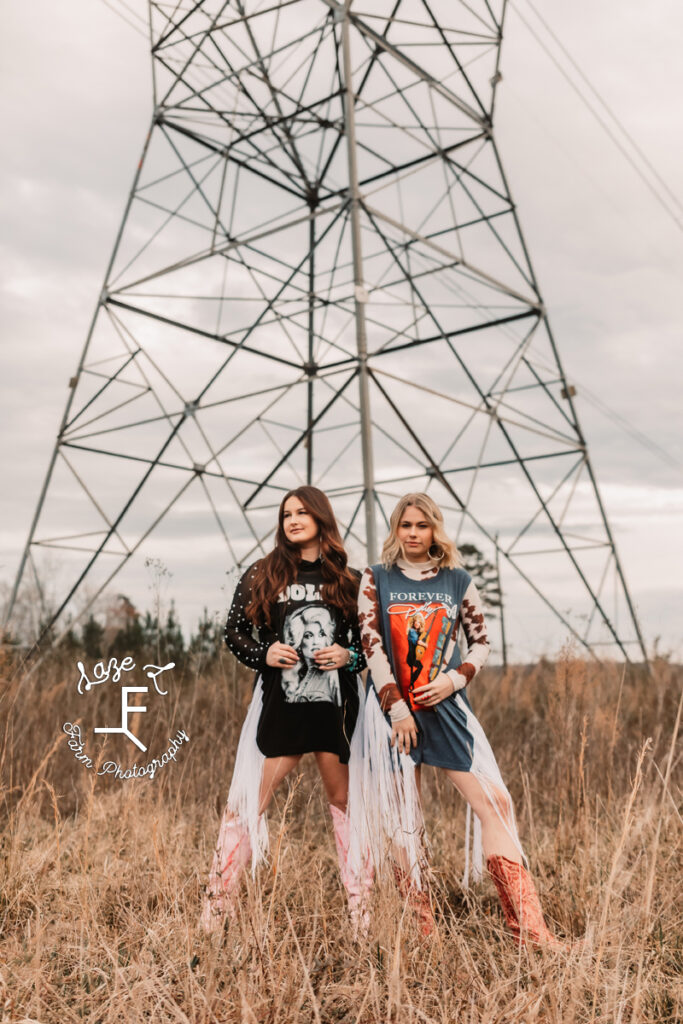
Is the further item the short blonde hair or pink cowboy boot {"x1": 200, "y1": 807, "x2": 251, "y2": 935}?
the short blonde hair

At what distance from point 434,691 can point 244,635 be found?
0.83 metres

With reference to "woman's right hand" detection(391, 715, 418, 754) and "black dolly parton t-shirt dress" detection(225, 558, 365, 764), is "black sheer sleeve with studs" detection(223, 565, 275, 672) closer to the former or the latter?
"black dolly parton t-shirt dress" detection(225, 558, 365, 764)

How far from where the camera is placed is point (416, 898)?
3180mm

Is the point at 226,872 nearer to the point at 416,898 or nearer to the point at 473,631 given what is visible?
the point at 416,898

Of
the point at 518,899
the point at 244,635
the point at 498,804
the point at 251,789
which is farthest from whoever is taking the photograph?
the point at 244,635

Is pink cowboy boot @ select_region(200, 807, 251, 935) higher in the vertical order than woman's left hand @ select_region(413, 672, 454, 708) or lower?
lower

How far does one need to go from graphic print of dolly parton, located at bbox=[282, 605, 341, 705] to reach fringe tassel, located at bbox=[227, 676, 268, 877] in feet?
0.72

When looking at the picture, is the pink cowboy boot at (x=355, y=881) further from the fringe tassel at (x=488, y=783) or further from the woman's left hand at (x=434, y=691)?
the woman's left hand at (x=434, y=691)

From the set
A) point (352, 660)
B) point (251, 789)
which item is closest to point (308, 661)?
point (352, 660)

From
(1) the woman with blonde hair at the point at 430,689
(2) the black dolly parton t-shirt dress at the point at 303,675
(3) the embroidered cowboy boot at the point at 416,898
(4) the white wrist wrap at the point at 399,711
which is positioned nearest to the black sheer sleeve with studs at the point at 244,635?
(2) the black dolly parton t-shirt dress at the point at 303,675

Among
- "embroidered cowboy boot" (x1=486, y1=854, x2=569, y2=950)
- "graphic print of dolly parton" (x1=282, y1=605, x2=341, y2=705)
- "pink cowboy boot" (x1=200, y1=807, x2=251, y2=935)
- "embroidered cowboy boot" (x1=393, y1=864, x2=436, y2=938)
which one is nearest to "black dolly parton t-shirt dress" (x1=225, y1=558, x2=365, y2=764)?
"graphic print of dolly parton" (x1=282, y1=605, x2=341, y2=705)

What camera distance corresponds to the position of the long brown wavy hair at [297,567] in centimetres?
349

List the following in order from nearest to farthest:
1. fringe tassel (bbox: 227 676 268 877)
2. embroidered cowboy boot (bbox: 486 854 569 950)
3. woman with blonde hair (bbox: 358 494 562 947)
Answer: 1. embroidered cowboy boot (bbox: 486 854 569 950)
2. woman with blonde hair (bbox: 358 494 562 947)
3. fringe tassel (bbox: 227 676 268 877)

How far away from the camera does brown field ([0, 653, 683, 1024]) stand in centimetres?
270
